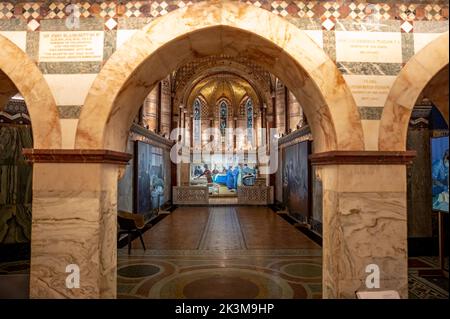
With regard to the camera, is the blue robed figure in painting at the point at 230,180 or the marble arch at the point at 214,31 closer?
the marble arch at the point at 214,31

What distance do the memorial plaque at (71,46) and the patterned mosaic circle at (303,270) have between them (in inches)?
165

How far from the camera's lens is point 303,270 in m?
4.95

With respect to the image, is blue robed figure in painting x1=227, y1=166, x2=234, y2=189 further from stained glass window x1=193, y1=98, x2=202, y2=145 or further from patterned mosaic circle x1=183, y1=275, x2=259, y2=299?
patterned mosaic circle x1=183, y1=275, x2=259, y2=299

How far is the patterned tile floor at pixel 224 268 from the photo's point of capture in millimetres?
4051

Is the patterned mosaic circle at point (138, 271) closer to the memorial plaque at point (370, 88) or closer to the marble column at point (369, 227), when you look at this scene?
the marble column at point (369, 227)

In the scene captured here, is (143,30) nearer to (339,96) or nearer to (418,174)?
(339,96)

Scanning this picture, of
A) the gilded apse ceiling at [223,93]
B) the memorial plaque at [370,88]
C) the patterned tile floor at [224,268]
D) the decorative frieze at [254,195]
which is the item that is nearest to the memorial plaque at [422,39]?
the memorial plaque at [370,88]

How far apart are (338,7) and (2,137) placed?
6.56 meters

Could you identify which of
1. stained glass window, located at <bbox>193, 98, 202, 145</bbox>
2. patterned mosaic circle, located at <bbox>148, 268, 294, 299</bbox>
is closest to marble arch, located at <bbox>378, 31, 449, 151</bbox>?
patterned mosaic circle, located at <bbox>148, 268, 294, 299</bbox>

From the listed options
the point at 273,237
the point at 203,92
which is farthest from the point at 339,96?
the point at 203,92

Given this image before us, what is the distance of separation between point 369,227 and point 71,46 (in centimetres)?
367

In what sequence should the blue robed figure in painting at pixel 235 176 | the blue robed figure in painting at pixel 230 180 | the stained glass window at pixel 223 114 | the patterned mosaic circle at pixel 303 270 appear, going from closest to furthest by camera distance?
the patterned mosaic circle at pixel 303 270 < the blue robed figure in painting at pixel 235 176 < the blue robed figure in painting at pixel 230 180 < the stained glass window at pixel 223 114

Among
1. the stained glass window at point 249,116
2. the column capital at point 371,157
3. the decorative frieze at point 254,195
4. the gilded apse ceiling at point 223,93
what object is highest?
the gilded apse ceiling at point 223,93

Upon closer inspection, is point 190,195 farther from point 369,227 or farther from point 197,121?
point 369,227
